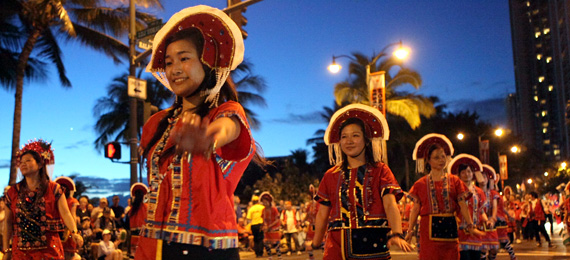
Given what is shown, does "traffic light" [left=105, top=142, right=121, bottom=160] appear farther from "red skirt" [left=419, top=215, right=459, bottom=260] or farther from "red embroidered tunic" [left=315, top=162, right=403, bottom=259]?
"red embroidered tunic" [left=315, top=162, right=403, bottom=259]

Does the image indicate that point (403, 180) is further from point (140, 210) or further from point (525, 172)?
point (140, 210)

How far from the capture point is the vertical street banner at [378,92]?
18500mm

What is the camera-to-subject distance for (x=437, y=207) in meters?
8.13

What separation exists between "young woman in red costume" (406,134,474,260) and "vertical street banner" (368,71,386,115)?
1002cm

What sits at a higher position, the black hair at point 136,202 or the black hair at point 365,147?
the black hair at point 365,147

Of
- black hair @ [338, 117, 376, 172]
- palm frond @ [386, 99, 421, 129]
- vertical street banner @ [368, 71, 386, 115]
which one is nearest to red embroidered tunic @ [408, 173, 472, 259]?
black hair @ [338, 117, 376, 172]

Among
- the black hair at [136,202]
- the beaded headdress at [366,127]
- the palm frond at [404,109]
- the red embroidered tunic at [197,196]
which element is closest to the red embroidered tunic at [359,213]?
the beaded headdress at [366,127]

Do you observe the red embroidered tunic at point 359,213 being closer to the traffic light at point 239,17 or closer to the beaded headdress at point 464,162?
the beaded headdress at point 464,162

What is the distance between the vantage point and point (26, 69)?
24.0 m

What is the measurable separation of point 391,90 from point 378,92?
10290 mm

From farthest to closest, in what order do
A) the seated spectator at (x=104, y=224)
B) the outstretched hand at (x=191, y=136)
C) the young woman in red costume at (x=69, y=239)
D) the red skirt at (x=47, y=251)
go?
the seated spectator at (x=104, y=224) → the young woman in red costume at (x=69, y=239) → the red skirt at (x=47, y=251) → the outstretched hand at (x=191, y=136)

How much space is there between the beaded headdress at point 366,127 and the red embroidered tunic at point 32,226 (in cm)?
344

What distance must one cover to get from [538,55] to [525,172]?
318 feet

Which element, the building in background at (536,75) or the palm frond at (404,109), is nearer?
the palm frond at (404,109)
